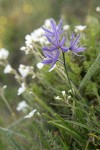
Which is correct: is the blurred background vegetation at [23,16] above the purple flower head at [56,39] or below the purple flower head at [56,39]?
above

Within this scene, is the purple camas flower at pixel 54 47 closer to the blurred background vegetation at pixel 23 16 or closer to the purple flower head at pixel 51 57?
the purple flower head at pixel 51 57

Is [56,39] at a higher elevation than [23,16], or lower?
lower

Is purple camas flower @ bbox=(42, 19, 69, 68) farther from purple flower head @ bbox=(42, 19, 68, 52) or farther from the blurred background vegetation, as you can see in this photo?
the blurred background vegetation

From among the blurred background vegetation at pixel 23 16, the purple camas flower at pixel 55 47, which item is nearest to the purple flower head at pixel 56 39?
the purple camas flower at pixel 55 47

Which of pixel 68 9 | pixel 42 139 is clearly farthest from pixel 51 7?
pixel 42 139

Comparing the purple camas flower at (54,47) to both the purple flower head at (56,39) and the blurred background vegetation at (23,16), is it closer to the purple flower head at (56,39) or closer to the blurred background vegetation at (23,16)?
the purple flower head at (56,39)

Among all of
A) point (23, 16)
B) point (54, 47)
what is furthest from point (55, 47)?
point (23, 16)

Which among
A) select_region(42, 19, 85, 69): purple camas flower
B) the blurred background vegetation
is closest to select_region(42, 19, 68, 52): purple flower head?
select_region(42, 19, 85, 69): purple camas flower

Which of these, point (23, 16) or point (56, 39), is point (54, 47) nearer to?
point (56, 39)

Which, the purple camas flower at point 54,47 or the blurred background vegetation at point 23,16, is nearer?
the purple camas flower at point 54,47

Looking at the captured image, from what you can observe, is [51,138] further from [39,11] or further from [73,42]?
[39,11]

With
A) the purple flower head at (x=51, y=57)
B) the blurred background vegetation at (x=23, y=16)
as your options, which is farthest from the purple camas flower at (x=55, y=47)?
the blurred background vegetation at (x=23, y=16)
